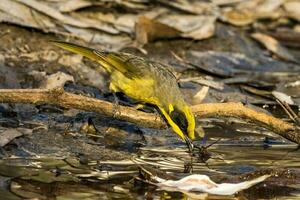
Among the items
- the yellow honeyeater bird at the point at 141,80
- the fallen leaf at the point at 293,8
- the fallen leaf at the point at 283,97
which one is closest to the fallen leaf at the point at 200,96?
the fallen leaf at the point at 283,97

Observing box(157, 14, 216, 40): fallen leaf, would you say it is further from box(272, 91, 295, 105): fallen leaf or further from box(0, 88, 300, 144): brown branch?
box(0, 88, 300, 144): brown branch

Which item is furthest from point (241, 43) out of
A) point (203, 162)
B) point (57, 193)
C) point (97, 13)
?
point (57, 193)

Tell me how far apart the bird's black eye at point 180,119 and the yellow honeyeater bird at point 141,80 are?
0.04 m

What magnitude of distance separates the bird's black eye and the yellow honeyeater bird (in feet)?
0.12

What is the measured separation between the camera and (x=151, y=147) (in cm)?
734

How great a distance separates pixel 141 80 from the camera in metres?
7.47

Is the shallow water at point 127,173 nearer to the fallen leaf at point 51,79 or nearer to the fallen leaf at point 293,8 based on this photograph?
the fallen leaf at point 51,79

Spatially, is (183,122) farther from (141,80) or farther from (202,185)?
(202,185)

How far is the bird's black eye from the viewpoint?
21.8ft

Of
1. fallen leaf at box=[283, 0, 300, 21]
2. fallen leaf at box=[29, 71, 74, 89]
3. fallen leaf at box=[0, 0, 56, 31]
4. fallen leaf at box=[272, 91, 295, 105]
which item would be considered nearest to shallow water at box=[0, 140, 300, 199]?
fallen leaf at box=[29, 71, 74, 89]

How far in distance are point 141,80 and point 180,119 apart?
2.90 feet

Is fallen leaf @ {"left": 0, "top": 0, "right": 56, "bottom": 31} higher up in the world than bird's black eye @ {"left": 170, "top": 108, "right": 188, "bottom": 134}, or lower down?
higher up

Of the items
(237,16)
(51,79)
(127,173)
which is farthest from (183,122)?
(237,16)

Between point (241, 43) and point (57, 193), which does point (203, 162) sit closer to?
point (57, 193)
